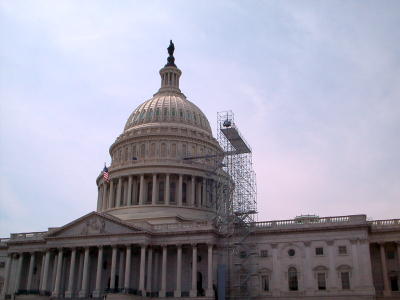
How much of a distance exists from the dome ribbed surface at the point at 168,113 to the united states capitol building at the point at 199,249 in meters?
9.94

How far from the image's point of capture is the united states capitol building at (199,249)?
63750 millimetres

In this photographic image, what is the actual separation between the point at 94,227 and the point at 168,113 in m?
29.7

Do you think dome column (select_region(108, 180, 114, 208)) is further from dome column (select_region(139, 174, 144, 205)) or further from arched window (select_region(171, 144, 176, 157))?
arched window (select_region(171, 144, 176, 157))

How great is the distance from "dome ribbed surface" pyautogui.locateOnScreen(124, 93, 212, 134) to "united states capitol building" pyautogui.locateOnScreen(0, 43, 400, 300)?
9.94m

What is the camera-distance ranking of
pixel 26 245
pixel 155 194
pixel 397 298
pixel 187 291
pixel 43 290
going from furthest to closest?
pixel 155 194
pixel 26 245
pixel 43 290
pixel 187 291
pixel 397 298

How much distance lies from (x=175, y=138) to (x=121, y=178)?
11.9m

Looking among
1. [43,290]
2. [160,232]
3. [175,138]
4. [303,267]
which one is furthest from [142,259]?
[175,138]

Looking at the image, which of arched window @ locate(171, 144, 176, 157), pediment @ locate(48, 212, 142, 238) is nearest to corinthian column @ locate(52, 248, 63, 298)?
pediment @ locate(48, 212, 142, 238)

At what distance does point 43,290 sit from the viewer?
72062 millimetres

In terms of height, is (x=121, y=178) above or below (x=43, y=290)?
above

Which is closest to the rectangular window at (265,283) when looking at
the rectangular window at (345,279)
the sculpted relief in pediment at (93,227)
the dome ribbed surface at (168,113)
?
the rectangular window at (345,279)

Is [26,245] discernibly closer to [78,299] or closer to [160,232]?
[78,299]

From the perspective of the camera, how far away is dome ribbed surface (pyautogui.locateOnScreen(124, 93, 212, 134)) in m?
93.0

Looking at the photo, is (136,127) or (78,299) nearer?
(78,299)
